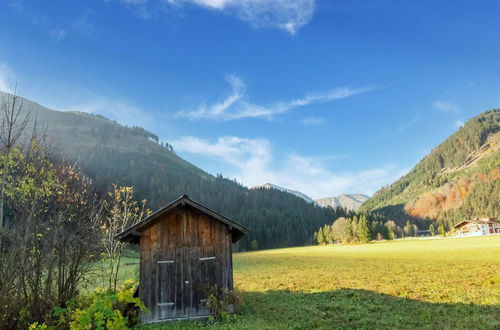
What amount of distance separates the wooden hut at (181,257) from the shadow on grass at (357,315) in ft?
3.16

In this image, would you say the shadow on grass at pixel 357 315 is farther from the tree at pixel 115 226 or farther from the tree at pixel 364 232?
the tree at pixel 364 232

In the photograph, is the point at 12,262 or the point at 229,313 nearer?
the point at 12,262

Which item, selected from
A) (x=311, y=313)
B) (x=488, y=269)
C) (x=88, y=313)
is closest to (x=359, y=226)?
(x=488, y=269)

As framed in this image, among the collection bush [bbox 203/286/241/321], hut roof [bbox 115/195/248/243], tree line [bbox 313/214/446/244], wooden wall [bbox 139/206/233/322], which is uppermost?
hut roof [bbox 115/195/248/243]

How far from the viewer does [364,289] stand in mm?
21453

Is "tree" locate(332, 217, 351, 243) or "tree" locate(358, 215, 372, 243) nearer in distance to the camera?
"tree" locate(358, 215, 372, 243)

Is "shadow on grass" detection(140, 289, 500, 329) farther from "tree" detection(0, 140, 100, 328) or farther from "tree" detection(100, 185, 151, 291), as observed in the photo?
"tree" detection(100, 185, 151, 291)

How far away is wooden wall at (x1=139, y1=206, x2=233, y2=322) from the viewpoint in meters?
15.1

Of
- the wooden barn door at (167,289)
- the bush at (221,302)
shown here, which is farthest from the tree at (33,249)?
the bush at (221,302)

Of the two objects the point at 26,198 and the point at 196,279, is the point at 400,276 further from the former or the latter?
the point at 26,198

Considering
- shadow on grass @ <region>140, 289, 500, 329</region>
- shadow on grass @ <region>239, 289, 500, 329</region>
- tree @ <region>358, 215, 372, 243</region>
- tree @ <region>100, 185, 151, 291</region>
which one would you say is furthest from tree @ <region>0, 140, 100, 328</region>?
tree @ <region>358, 215, 372, 243</region>

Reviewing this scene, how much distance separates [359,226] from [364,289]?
105 meters

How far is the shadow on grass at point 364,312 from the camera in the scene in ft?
42.0

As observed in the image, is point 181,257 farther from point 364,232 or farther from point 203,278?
point 364,232
